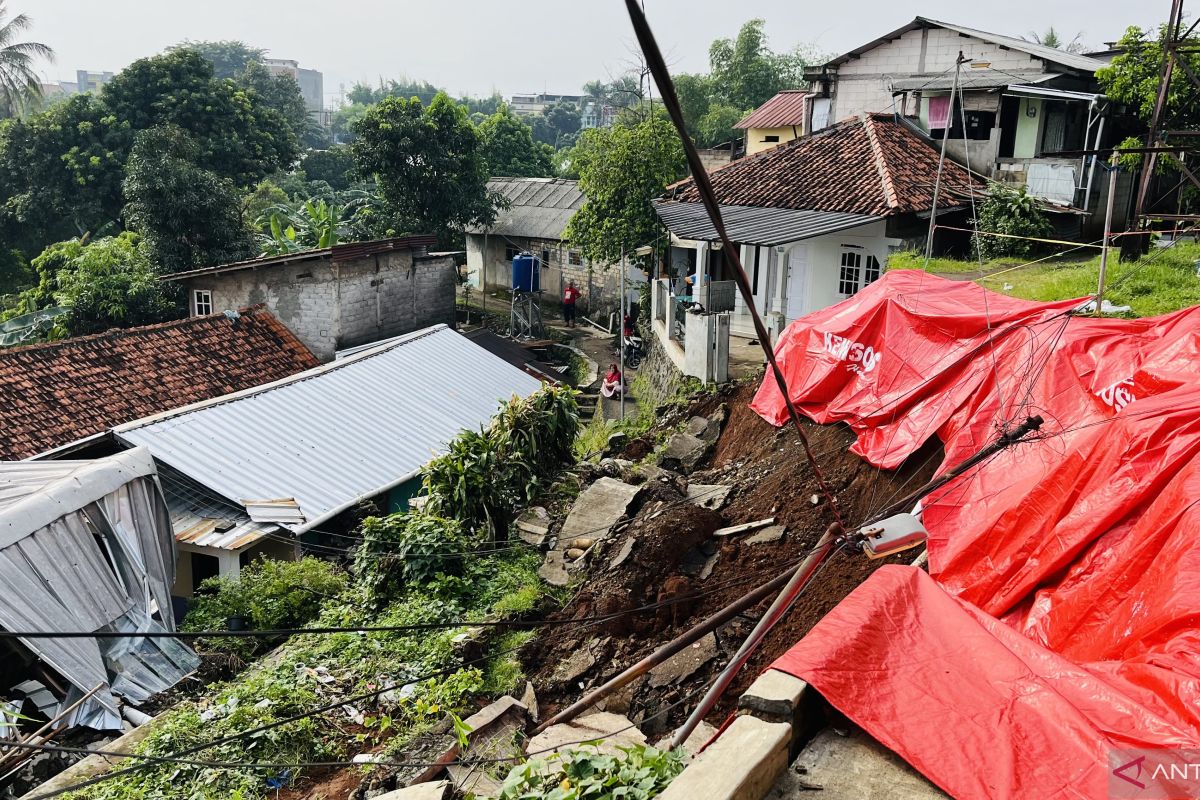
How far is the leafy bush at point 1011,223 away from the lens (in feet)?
59.5

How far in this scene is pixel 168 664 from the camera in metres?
10.8

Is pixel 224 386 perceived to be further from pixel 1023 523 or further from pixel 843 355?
pixel 1023 523

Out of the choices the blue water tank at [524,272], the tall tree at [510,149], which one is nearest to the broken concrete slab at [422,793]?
the blue water tank at [524,272]

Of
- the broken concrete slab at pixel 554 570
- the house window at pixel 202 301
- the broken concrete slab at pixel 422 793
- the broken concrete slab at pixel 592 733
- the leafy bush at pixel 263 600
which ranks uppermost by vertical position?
the house window at pixel 202 301

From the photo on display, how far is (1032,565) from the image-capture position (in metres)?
6.80

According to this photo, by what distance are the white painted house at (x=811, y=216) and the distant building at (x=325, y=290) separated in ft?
24.5

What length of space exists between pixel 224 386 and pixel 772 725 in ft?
53.2

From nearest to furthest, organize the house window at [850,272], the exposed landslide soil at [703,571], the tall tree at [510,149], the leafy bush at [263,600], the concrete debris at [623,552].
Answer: the exposed landslide soil at [703,571] < the concrete debris at [623,552] < the leafy bush at [263,600] < the house window at [850,272] < the tall tree at [510,149]

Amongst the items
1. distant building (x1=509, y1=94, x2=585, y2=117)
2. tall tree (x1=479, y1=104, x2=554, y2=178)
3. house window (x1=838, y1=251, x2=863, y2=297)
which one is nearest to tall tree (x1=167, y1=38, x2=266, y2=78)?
distant building (x1=509, y1=94, x2=585, y2=117)

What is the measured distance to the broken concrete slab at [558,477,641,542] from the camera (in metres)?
11.4

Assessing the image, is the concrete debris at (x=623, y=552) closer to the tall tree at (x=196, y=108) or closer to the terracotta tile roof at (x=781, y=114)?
the tall tree at (x=196, y=108)

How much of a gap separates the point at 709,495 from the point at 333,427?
7.65 meters

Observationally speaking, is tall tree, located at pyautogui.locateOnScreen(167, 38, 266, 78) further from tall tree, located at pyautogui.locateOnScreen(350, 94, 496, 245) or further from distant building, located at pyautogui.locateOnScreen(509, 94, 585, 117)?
tall tree, located at pyautogui.locateOnScreen(350, 94, 496, 245)

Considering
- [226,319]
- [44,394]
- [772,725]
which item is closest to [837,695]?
[772,725]
